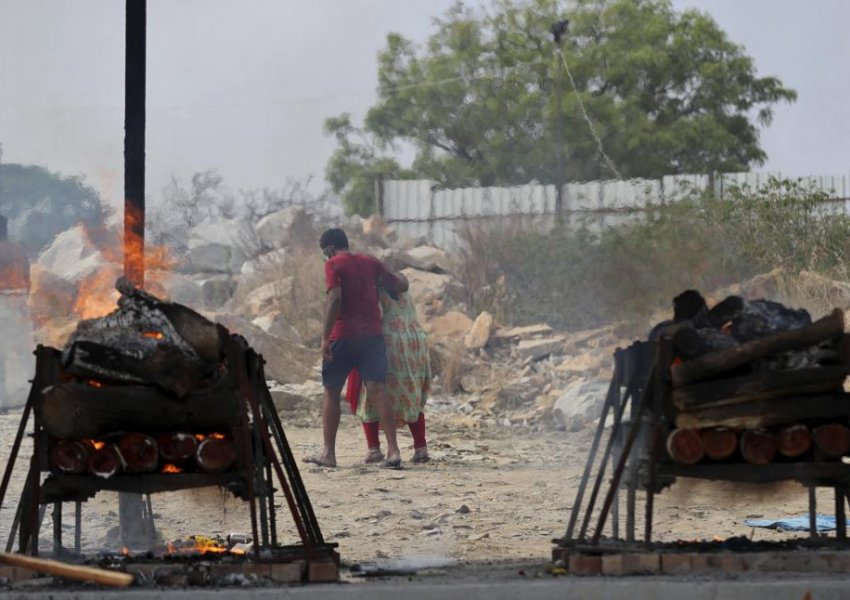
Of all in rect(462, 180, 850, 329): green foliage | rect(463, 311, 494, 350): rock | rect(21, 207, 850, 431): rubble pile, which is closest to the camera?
rect(21, 207, 850, 431): rubble pile

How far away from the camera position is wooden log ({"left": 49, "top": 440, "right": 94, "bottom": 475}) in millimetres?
5797

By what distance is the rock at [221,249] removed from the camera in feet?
79.3

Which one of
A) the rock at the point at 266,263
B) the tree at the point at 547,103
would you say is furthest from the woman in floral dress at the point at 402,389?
the tree at the point at 547,103

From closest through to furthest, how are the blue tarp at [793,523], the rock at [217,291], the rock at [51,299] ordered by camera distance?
the blue tarp at [793,523]
the rock at [51,299]
the rock at [217,291]

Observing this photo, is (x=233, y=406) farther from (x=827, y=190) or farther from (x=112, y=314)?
(x=827, y=190)

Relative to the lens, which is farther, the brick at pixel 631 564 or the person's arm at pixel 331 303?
the person's arm at pixel 331 303

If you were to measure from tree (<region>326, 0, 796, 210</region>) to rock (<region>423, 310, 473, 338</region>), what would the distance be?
31.0 ft

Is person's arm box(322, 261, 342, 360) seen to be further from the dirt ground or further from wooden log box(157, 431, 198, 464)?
wooden log box(157, 431, 198, 464)

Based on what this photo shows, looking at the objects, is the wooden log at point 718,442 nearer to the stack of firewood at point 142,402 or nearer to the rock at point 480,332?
the stack of firewood at point 142,402

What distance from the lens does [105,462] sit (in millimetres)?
5785

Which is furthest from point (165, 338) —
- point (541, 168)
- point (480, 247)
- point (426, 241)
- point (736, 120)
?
point (736, 120)

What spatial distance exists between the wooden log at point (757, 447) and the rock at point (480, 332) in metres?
12.5

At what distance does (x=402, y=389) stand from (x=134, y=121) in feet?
16.9

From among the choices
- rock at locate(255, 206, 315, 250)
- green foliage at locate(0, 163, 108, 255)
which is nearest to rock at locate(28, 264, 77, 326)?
green foliage at locate(0, 163, 108, 255)
